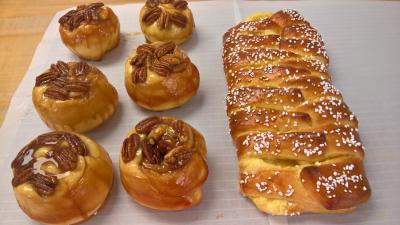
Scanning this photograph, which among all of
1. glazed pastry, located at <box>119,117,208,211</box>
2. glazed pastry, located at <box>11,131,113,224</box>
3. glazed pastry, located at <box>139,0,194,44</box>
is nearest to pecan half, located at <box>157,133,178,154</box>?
glazed pastry, located at <box>119,117,208,211</box>

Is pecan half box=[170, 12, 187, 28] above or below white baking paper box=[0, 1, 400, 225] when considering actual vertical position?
above

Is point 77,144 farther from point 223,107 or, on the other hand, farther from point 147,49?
point 223,107

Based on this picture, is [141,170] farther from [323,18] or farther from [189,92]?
[323,18]

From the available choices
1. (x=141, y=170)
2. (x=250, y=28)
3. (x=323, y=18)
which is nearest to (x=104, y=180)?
(x=141, y=170)

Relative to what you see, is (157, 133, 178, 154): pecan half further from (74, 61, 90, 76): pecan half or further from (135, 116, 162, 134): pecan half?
(74, 61, 90, 76): pecan half

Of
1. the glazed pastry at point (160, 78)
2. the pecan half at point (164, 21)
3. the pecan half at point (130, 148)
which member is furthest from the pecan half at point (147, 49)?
the pecan half at point (130, 148)

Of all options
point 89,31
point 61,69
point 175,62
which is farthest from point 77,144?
point 89,31

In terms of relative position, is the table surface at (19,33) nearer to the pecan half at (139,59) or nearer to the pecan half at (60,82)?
the pecan half at (60,82)
